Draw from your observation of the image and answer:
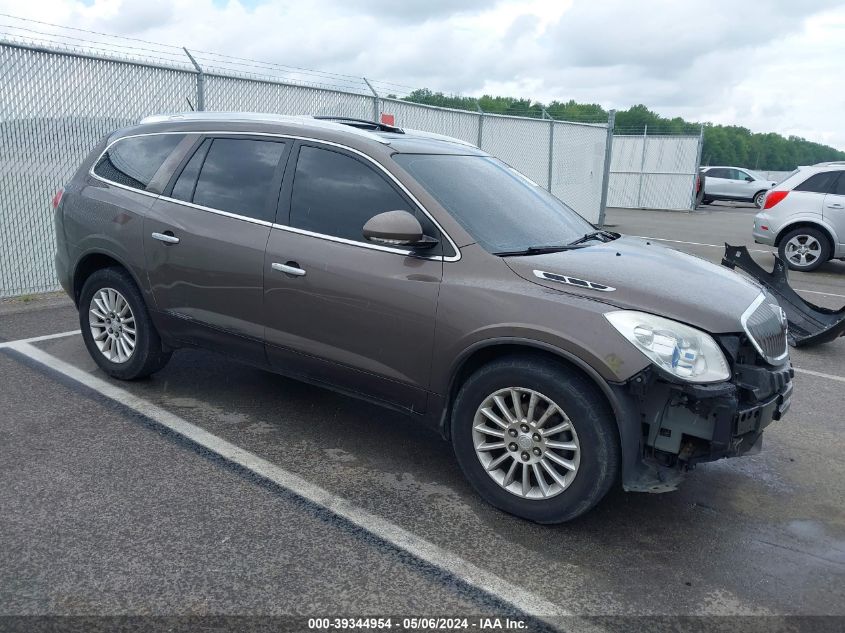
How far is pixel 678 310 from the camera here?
331 cm

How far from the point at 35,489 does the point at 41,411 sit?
1157mm

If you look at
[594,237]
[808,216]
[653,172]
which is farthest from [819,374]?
[653,172]

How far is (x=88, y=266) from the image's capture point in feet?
17.4

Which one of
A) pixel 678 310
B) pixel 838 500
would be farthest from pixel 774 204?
pixel 678 310

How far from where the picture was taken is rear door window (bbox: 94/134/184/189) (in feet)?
16.2

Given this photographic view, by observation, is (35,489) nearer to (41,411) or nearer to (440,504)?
(41,411)

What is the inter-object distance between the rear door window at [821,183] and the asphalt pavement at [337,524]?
25.6 ft

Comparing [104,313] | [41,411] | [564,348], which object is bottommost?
[41,411]

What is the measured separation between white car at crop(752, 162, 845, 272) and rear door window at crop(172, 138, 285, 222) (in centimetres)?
1002

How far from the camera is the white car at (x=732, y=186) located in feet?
104

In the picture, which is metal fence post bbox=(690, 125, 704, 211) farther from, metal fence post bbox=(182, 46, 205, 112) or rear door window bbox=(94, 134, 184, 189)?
rear door window bbox=(94, 134, 184, 189)

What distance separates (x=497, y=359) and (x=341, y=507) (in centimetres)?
102

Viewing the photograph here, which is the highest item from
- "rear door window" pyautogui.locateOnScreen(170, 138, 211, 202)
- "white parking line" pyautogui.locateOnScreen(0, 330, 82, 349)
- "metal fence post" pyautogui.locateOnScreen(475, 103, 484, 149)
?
"metal fence post" pyautogui.locateOnScreen(475, 103, 484, 149)

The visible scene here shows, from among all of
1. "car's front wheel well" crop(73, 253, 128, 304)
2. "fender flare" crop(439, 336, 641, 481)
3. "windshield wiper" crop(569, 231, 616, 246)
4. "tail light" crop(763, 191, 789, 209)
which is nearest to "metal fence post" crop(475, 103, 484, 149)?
"tail light" crop(763, 191, 789, 209)
